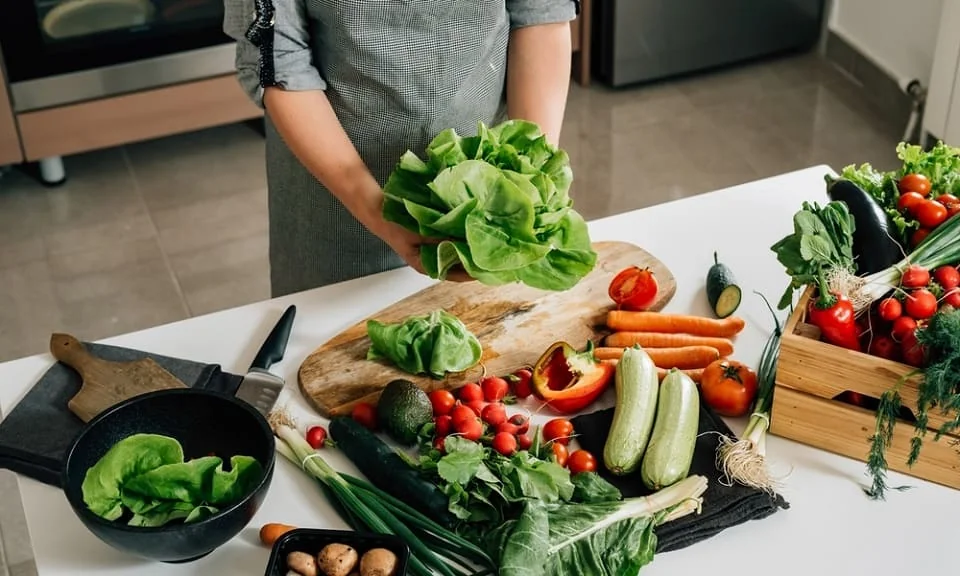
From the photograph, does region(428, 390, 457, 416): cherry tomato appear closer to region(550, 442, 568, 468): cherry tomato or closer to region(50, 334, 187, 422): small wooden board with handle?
region(550, 442, 568, 468): cherry tomato

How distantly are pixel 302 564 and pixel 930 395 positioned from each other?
0.71 meters

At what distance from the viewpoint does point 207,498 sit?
127 centimetres

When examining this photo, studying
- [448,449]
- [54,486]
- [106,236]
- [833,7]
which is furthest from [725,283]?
[833,7]

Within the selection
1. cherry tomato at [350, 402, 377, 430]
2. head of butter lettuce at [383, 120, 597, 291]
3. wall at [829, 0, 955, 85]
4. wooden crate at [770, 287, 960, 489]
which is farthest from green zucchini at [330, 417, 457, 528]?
wall at [829, 0, 955, 85]

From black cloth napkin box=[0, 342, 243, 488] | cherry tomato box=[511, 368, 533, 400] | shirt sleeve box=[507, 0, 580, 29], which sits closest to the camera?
black cloth napkin box=[0, 342, 243, 488]

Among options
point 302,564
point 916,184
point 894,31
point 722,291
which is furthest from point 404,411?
point 894,31

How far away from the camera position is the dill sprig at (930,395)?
4.19ft

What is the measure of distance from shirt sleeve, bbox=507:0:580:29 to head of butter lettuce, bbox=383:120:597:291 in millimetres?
280

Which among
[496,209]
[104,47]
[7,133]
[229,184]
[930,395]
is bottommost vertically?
[229,184]

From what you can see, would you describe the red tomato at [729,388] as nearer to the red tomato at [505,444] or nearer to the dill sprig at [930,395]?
the dill sprig at [930,395]

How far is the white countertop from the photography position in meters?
1.30

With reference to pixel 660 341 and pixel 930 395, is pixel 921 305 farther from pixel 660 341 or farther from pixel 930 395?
pixel 660 341

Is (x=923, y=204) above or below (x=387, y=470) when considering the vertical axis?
above

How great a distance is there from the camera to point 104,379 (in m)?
1.52
